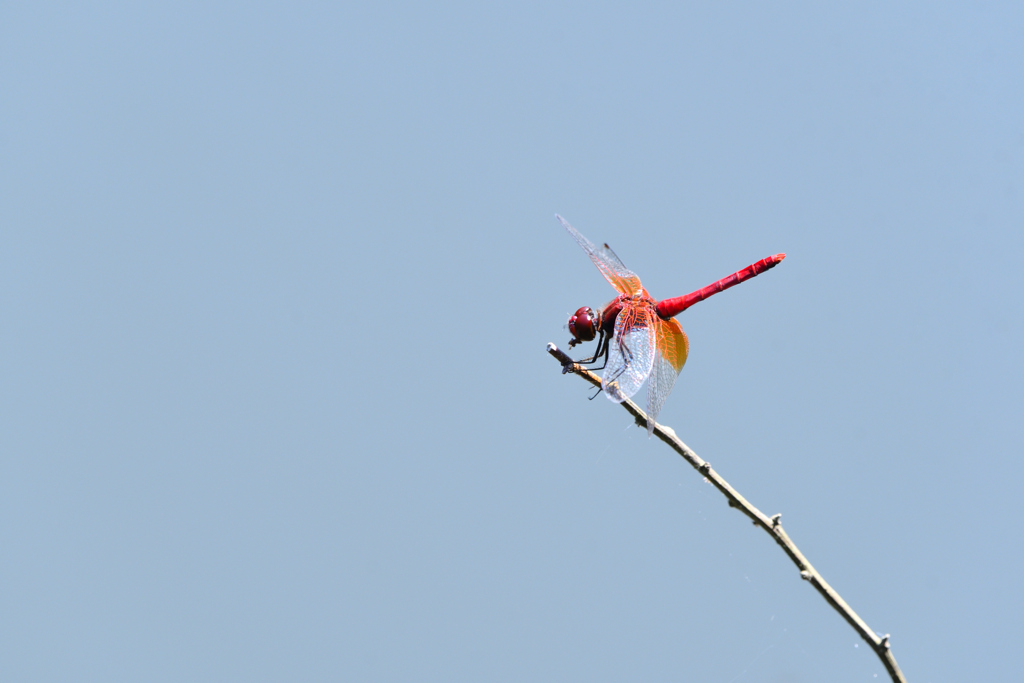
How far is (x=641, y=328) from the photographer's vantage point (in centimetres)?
249

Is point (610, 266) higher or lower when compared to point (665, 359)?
higher

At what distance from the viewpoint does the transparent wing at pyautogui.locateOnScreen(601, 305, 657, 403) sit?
2.23 meters

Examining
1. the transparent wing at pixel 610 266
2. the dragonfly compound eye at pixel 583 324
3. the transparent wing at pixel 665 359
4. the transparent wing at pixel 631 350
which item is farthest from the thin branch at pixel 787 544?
the transparent wing at pixel 610 266

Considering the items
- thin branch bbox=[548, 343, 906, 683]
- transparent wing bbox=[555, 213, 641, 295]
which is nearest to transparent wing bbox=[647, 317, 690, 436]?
transparent wing bbox=[555, 213, 641, 295]

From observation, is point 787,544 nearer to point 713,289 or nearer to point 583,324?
point 583,324

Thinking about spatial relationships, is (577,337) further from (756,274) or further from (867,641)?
(867,641)

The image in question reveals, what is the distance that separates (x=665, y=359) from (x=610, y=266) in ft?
1.35

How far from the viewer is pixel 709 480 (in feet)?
4.86

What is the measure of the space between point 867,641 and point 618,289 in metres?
1.51

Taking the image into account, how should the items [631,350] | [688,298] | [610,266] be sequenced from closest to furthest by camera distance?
[631,350] < [688,298] < [610,266]

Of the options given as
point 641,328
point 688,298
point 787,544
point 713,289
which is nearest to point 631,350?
point 641,328

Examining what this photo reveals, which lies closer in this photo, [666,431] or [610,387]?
[666,431]

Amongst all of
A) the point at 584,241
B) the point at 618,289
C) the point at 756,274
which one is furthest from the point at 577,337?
the point at 756,274

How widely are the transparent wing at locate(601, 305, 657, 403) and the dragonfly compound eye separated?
0.07m
